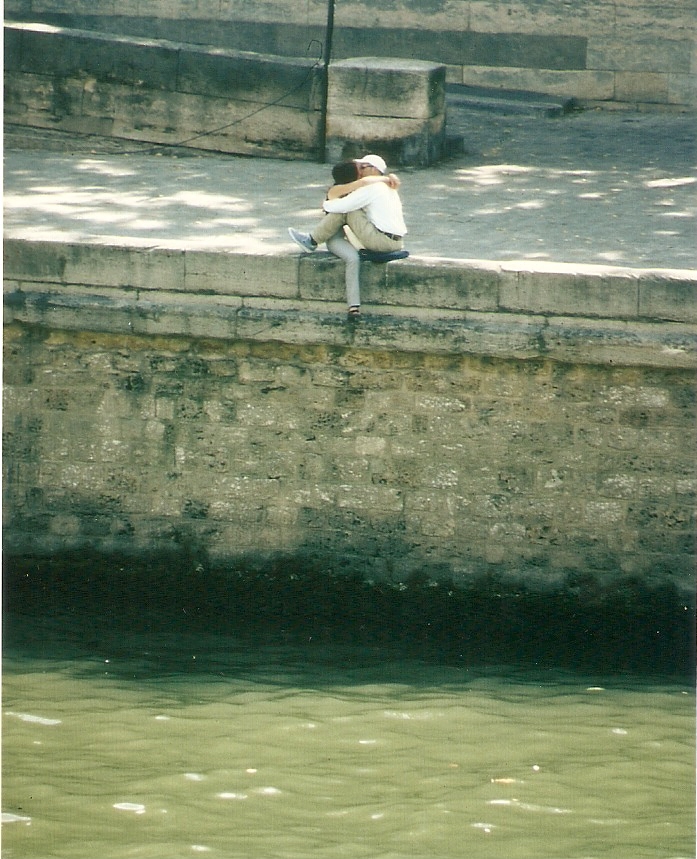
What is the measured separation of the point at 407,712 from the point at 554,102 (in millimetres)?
9306

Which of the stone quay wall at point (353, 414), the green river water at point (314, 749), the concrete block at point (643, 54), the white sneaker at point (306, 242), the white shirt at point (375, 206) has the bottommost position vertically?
the green river water at point (314, 749)

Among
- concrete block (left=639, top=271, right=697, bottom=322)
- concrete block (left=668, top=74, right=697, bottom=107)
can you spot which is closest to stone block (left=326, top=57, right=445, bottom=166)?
concrete block (left=668, top=74, right=697, bottom=107)

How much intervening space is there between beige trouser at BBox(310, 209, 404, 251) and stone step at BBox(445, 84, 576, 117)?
23.0 feet

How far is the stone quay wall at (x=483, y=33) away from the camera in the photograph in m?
15.3

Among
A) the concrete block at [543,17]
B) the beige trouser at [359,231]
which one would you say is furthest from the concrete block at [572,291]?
the concrete block at [543,17]

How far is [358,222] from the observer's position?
336 inches

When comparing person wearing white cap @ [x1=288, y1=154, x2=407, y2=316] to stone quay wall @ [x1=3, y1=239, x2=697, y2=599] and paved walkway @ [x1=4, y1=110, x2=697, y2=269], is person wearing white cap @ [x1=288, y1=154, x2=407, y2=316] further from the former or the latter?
paved walkway @ [x1=4, y1=110, x2=697, y2=269]

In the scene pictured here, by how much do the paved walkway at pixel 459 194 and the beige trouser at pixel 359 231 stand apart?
247mm

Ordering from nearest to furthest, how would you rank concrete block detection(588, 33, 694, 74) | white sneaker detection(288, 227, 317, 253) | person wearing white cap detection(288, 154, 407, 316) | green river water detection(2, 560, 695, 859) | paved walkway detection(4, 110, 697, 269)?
green river water detection(2, 560, 695, 859), person wearing white cap detection(288, 154, 407, 316), white sneaker detection(288, 227, 317, 253), paved walkway detection(4, 110, 697, 269), concrete block detection(588, 33, 694, 74)

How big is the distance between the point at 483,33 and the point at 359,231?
7821 millimetres

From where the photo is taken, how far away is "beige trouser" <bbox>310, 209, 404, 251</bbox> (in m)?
8.48

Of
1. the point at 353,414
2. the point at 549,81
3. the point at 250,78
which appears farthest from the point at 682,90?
the point at 353,414

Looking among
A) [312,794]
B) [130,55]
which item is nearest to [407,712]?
[312,794]

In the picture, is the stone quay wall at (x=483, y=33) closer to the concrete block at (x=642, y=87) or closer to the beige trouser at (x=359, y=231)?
the concrete block at (x=642, y=87)
